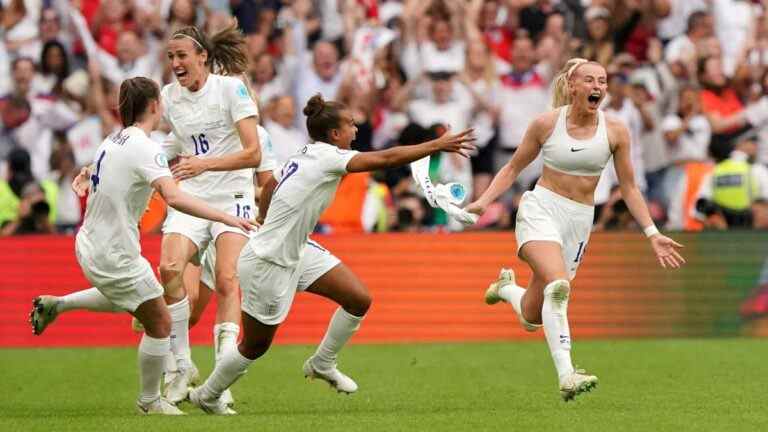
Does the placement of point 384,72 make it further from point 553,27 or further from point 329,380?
point 329,380

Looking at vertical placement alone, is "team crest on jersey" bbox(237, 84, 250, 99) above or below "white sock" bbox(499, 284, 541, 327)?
above

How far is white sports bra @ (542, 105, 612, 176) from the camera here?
460 inches

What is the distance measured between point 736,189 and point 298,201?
10.3 meters

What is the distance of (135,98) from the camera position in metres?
10.8

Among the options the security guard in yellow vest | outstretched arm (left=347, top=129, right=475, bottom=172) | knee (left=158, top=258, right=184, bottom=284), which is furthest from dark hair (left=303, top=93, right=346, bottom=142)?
the security guard in yellow vest

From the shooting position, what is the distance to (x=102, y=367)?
1555cm

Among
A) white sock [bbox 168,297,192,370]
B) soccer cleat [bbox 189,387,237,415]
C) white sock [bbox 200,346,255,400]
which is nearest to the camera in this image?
white sock [bbox 200,346,255,400]

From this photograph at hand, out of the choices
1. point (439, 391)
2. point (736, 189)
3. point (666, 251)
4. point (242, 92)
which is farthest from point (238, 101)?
point (736, 189)

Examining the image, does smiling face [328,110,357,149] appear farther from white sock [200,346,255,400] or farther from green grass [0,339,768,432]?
green grass [0,339,768,432]

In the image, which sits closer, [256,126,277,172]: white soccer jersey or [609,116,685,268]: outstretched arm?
[609,116,685,268]: outstretched arm

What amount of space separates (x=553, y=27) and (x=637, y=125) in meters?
1.67

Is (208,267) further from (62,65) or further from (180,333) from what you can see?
(62,65)

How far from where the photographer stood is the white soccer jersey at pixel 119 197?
10539mm

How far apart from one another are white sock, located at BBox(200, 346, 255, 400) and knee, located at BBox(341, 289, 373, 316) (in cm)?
94
